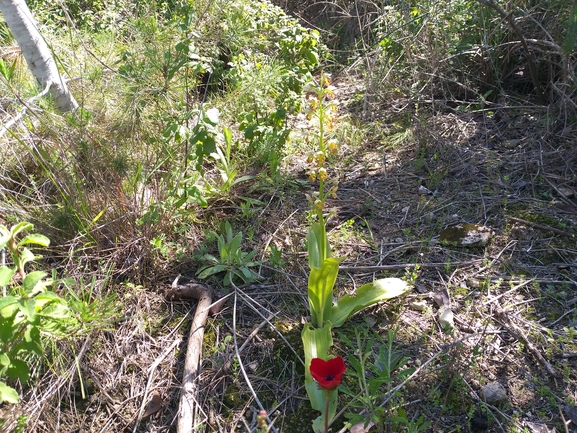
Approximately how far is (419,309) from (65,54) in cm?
322

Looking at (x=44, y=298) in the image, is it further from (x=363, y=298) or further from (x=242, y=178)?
(x=242, y=178)

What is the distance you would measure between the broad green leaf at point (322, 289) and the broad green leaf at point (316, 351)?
0.09 m

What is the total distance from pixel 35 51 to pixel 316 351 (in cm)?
234

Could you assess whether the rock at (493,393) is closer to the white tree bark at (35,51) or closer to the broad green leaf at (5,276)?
the broad green leaf at (5,276)

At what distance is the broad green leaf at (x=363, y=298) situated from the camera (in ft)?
6.63

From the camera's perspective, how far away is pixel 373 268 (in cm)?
235

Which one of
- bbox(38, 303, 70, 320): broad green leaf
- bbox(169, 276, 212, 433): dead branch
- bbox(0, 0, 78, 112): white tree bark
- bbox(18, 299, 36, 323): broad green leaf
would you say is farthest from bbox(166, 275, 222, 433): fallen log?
bbox(0, 0, 78, 112): white tree bark

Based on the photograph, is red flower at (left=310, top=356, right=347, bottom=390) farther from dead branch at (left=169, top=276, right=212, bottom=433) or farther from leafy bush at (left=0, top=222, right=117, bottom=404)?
leafy bush at (left=0, top=222, right=117, bottom=404)

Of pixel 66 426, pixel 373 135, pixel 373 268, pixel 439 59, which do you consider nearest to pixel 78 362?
pixel 66 426

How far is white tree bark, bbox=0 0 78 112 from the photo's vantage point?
272 centimetres

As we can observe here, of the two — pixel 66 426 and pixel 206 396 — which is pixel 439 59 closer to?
pixel 206 396

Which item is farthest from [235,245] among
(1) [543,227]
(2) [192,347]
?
(1) [543,227]

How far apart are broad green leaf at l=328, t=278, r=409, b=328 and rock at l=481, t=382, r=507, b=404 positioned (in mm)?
482

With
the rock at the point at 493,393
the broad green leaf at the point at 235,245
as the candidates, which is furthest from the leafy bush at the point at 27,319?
the rock at the point at 493,393
